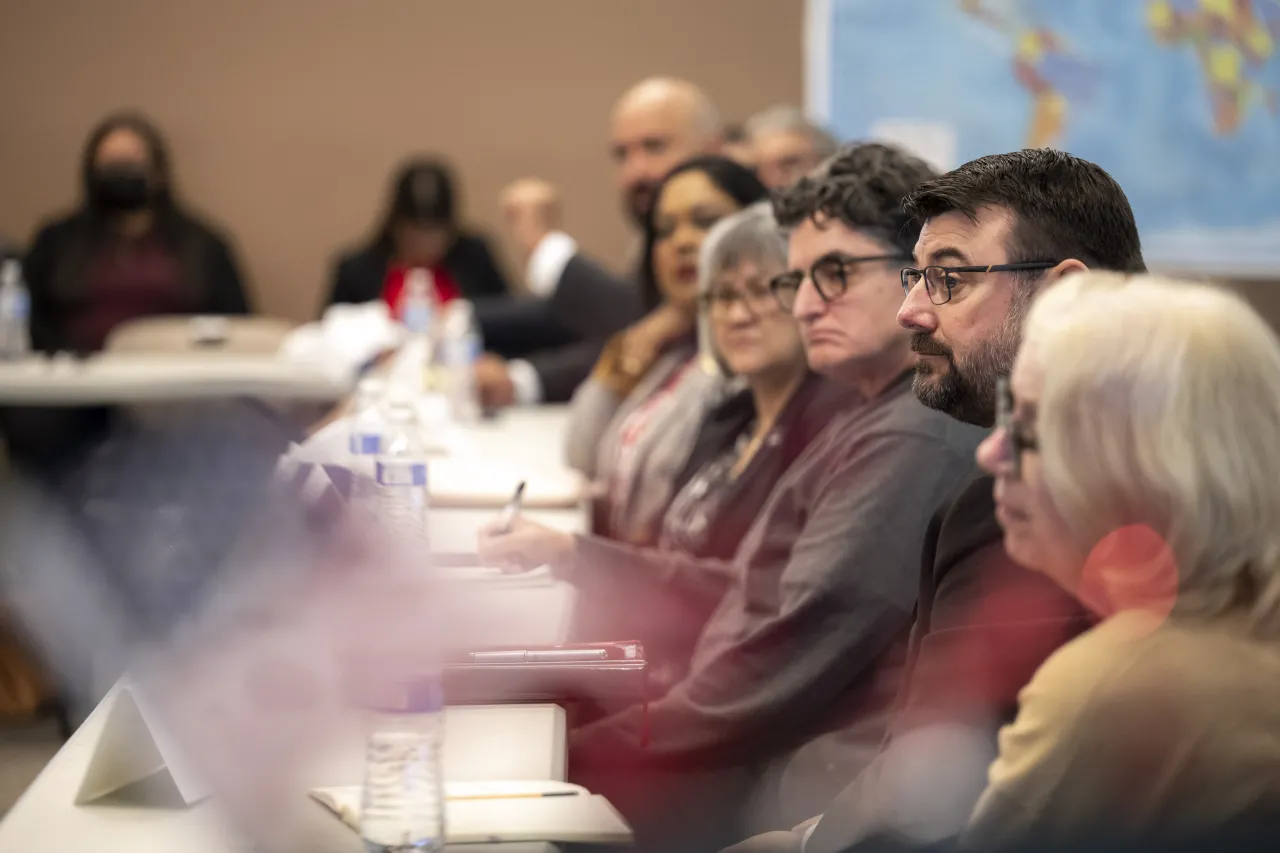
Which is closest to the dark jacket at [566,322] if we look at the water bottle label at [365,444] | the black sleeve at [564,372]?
the black sleeve at [564,372]

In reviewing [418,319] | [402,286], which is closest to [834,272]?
[418,319]

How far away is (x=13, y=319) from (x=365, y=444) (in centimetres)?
282

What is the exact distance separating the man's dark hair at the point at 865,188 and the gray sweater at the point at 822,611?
0.21m

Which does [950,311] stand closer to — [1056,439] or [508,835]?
[1056,439]

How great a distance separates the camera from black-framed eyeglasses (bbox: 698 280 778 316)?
81.8 inches

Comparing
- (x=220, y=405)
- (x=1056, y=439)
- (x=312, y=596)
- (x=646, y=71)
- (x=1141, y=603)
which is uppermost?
(x=646, y=71)

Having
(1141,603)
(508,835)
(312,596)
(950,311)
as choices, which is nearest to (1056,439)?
(1141,603)

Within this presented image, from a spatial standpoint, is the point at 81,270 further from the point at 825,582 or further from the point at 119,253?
the point at 825,582

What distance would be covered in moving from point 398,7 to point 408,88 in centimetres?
32

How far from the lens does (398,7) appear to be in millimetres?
6008

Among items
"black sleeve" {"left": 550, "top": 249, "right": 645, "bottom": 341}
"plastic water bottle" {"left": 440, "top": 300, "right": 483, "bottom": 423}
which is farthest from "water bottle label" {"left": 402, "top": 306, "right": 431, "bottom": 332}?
"black sleeve" {"left": 550, "top": 249, "right": 645, "bottom": 341}

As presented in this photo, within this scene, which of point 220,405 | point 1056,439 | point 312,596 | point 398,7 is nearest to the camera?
point 1056,439

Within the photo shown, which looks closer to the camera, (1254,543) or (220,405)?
(1254,543)

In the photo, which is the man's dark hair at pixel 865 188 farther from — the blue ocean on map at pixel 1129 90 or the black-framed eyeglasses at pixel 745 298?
the blue ocean on map at pixel 1129 90
